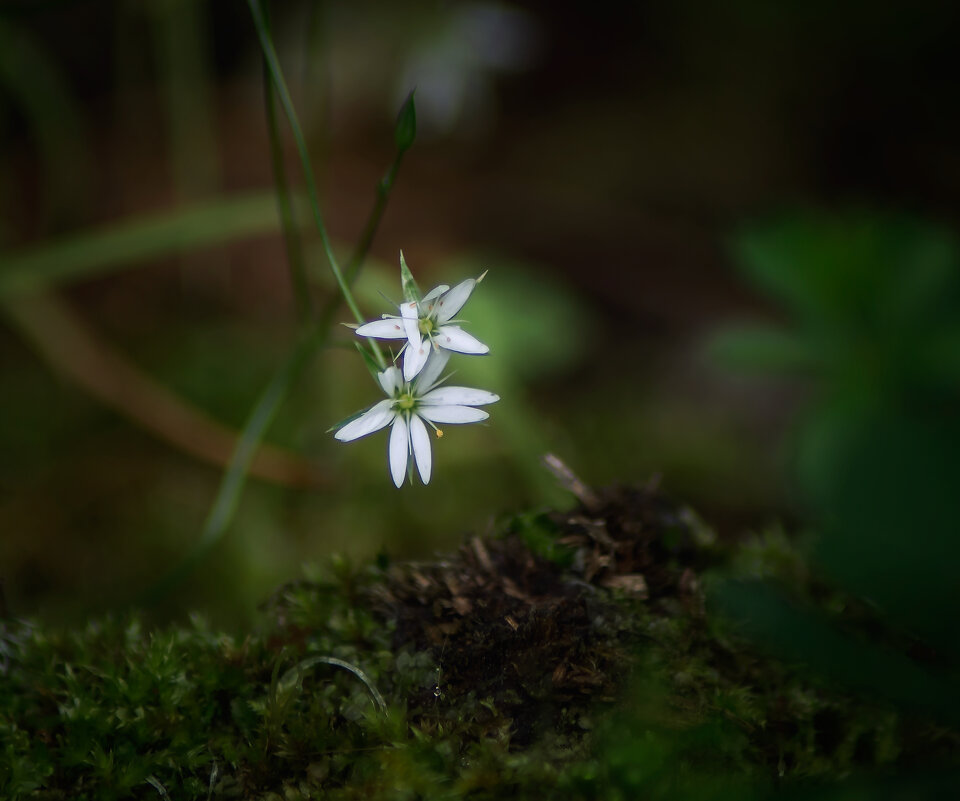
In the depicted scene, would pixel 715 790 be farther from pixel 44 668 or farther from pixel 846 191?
pixel 846 191

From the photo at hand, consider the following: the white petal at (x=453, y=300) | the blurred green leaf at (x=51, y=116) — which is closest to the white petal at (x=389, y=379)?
the white petal at (x=453, y=300)

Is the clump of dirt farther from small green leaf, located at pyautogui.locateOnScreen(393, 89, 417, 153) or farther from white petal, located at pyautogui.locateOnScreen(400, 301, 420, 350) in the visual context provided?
small green leaf, located at pyautogui.locateOnScreen(393, 89, 417, 153)

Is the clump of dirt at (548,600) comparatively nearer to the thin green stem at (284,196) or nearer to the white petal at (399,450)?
the white petal at (399,450)

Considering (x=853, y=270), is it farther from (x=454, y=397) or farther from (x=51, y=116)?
(x=51, y=116)

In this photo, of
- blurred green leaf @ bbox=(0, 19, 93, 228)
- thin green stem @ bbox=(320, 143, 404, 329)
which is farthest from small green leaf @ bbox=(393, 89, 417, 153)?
blurred green leaf @ bbox=(0, 19, 93, 228)

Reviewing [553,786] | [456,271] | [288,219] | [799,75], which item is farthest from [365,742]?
[799,75]

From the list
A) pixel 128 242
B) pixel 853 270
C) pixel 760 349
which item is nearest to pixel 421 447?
pixel 760 349

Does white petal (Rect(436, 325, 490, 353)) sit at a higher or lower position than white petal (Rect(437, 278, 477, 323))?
lower
